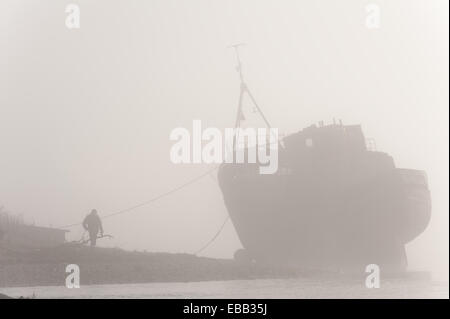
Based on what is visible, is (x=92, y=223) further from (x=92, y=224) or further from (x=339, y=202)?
(x=339, y=202)

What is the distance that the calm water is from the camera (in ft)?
63.7

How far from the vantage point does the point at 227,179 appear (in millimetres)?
45219

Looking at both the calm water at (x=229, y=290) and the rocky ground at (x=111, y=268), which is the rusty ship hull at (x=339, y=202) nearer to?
the rocky ground at (x=111, y=268)

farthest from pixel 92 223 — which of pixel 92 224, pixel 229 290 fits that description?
pixel 229 290

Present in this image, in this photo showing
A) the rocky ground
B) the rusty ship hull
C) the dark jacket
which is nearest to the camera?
the rocky ground

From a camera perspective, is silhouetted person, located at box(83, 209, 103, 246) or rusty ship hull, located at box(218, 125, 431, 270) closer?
silhouetted person, located at box(83, 209, 103, 246)

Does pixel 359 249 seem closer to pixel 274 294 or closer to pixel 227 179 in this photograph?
pixel 227 179

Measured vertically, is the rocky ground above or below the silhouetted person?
below

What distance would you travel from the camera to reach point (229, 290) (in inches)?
857

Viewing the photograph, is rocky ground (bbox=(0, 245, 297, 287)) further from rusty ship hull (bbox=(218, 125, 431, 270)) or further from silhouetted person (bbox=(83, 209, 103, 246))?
rusty ship hull (bbox=(218, 125, 431, 270))

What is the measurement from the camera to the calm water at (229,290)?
63.7ft

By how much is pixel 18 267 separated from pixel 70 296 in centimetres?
492

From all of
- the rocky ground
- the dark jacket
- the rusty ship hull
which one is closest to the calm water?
the rocky ground

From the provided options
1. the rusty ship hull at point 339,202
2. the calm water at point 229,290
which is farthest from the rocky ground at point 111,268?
the rusty ship hull at point 339,202
